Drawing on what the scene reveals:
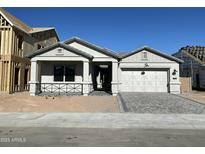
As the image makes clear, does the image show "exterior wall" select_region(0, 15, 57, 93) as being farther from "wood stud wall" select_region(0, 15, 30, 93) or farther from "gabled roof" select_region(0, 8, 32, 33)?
"gabled roof" select_region(0, 8, 32, 33)

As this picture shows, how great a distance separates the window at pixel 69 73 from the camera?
20.3 metres

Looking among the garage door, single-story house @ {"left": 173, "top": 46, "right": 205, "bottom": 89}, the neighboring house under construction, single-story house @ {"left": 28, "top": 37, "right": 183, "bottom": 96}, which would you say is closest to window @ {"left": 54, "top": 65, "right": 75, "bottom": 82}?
single-story house @ {"left": 28, "top": 37, "right": 183, "bottom": 96}

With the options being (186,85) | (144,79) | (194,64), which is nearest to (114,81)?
(144,79)

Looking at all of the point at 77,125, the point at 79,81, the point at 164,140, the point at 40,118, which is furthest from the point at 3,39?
the point at 164,140

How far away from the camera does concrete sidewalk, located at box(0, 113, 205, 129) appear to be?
27.1 feet

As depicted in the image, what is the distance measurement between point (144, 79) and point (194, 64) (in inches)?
518

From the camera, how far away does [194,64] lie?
103ft

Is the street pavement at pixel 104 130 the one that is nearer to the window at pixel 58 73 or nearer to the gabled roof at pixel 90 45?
the gabled roof at pixel 90 45

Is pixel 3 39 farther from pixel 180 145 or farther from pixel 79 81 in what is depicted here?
pixel 180 145

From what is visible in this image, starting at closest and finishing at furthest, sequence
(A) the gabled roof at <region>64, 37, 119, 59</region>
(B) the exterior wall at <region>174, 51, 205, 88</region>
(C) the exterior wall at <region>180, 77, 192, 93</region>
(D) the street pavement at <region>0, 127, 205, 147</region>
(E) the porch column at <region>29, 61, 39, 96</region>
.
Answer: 1. (D) the street pavement at <region>0, 127, 205, 147</region>
2. (E) the porch column at <region>29, 61, 39, 96</region>
3. (A) the gabled roof at <region>64, 37, 119, 59</region>
4. (C) the exterior wall at <region>180, 77, 192, 93</region>
5. (B) the exterior wall at <region>174, 51, 205, 88</region>

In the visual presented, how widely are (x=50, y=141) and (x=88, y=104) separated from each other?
Answer: 7612 millimetres

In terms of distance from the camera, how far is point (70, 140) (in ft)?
20.4

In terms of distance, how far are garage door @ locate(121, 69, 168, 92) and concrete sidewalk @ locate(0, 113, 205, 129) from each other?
37.8ft

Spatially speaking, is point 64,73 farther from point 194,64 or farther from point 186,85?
point 194,64
